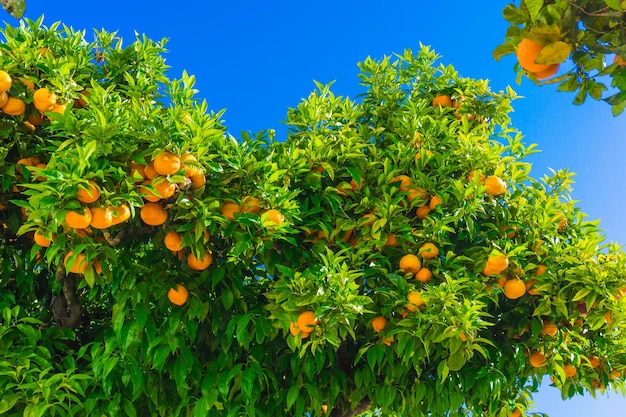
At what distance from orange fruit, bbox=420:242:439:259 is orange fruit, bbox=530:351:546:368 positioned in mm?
1043

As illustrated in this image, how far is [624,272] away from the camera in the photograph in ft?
12.6

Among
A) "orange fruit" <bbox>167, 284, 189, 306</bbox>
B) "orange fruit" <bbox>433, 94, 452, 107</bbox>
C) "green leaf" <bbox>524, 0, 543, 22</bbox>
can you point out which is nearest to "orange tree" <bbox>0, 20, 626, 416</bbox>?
"orange fruit" <bbox>167, 284, 189, 306</bbox>

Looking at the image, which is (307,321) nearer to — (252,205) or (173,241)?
(252,205)

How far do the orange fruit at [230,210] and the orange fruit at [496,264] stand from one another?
1375 millimetres

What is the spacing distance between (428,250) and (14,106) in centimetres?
240

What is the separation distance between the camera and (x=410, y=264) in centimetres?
356

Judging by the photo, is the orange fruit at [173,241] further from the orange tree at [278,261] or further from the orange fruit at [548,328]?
the orange fruit at [548,328]

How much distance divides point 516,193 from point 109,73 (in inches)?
110

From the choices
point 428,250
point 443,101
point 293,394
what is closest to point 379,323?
point 428,250

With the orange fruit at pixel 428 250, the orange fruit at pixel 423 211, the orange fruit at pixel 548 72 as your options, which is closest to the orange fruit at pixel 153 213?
the orange fruit at pixel 428 250

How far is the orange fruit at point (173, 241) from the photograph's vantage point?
10.7 ft

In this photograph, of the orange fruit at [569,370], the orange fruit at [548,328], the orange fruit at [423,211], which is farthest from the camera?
the orange fruit at [569,370]

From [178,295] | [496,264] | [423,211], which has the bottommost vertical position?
[178,295]

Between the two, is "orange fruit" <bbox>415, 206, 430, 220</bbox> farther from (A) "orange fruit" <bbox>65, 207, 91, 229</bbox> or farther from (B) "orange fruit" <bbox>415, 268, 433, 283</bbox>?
(A) "orange fruit" <bbox>65, 207, 91, 229</bbox>
